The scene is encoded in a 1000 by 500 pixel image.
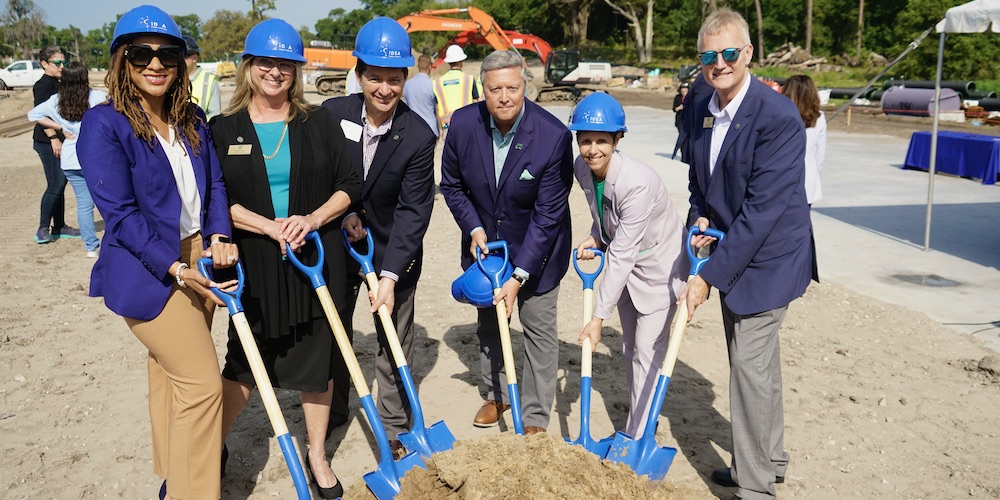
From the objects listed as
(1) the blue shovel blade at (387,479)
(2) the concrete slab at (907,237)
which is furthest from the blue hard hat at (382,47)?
(2) the concrete slab at (907,237)

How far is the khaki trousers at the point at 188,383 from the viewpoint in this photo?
3.04 metres

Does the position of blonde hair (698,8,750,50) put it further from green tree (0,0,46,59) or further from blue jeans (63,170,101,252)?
green tree (0,0,46,59)

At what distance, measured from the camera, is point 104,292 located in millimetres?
2992

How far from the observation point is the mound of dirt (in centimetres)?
275

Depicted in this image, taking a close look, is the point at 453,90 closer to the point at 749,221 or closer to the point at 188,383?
the point at 749,221

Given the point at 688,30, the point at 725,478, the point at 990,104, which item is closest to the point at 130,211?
the point at 725,478

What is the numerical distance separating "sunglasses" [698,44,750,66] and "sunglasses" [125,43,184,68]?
2.12 metres

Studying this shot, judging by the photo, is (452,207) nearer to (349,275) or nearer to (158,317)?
(349,275)

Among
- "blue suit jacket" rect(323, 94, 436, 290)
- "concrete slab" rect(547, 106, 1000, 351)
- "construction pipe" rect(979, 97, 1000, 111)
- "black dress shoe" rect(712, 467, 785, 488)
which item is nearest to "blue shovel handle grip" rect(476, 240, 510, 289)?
"blue suit jacket" rect(323, 94, 436, 290)

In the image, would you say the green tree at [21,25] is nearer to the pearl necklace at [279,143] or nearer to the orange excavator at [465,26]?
the orange excavator at [465,26]

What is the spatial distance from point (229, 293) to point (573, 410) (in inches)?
93.3

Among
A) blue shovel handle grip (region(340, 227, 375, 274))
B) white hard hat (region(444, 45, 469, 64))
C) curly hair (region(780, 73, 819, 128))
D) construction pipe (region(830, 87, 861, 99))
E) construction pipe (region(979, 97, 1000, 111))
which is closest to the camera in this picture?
blue shovel handle grip (region(340, 227, 375, 274))

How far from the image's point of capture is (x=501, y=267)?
12.4ft

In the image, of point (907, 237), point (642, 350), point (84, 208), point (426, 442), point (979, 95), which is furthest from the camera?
point (979, 95)
